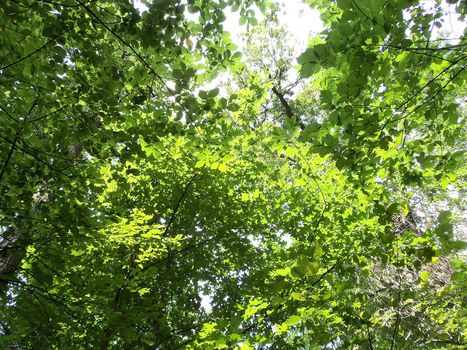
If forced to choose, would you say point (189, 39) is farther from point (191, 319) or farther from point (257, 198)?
point (191, 319)

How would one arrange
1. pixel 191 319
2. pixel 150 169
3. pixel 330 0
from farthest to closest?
pixel 150 169 → pixel 191 319 → pixel 330 0

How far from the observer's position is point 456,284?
5.82 ft

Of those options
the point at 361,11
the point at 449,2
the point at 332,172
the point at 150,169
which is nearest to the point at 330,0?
the point at 449,2

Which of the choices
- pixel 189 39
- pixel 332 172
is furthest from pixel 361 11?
pixel 332 172

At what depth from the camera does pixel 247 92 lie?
6.14 meters

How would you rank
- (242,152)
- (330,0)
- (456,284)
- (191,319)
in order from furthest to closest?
(242,152)
(191,319)
(330,0)
(456,284)

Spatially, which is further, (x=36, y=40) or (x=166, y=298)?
(x=166, y=298)

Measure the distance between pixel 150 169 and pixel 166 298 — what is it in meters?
2.00

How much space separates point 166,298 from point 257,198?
2100 millimetres

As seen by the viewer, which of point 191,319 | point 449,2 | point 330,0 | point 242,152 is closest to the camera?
point 449,2

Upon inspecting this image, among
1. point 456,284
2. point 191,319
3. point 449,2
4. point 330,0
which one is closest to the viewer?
point 456,284

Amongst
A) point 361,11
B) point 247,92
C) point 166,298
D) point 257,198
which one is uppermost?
point 247,92

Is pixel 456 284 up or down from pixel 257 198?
down

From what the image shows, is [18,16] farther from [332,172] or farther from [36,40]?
[332,172]
